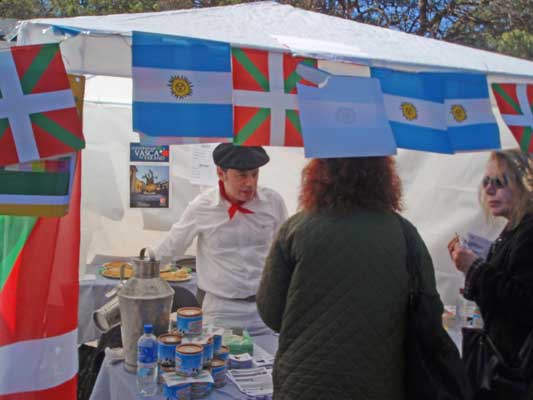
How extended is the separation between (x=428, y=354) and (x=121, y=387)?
1192mm

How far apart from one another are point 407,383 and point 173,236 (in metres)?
1.76

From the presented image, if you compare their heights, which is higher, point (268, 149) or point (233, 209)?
point (268, 149)

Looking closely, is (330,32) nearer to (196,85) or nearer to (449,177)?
(196,85)

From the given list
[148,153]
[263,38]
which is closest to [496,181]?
[263,38]

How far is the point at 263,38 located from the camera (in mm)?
1963

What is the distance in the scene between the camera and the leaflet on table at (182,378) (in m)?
1.98

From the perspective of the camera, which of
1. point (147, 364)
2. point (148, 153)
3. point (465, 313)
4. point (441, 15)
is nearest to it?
point (147, 364)

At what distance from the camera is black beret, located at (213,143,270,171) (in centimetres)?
298

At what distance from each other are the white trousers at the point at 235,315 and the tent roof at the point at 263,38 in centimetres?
134

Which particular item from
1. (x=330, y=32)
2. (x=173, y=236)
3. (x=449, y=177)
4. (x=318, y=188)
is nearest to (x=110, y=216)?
(x=173, y=236)

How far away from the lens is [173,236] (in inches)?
125

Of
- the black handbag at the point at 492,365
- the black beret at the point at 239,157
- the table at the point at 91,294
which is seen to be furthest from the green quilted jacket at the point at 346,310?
the table at the point at 91,294

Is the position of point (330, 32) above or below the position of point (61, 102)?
above

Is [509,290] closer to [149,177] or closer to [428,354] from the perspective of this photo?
[428,354]
